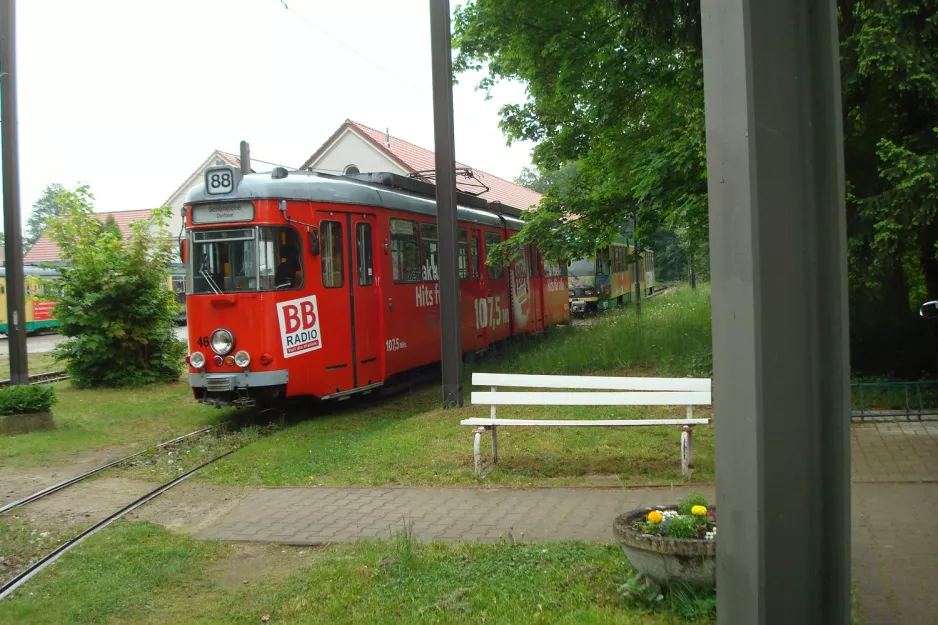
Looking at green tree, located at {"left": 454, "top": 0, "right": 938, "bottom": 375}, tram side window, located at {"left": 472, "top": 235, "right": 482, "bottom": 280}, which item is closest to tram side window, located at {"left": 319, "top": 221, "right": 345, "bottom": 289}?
green tree, located at {"left": 454, "top": 0, "right": 938, "bottom": 375}

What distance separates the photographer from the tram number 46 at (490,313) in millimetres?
16250

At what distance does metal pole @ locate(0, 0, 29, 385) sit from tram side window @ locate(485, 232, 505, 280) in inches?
316

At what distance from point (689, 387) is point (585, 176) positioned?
8952mm

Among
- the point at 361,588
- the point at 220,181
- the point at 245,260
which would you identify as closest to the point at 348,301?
the point at 245,260

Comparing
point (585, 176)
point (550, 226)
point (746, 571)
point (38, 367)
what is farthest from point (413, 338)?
point (38, 367)

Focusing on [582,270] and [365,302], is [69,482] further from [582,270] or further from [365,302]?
[582,270]

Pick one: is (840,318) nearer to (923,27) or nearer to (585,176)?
(923,27)

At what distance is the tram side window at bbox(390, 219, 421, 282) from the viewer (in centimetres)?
1254

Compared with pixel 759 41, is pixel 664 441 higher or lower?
lower

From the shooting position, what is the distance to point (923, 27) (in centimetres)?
827

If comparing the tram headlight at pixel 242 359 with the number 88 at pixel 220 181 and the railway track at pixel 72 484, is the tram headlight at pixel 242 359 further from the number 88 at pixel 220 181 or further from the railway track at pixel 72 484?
the number 88 at pixel 220 181

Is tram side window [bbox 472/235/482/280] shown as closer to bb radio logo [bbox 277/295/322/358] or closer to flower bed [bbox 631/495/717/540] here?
bb radio logo [bbox 277/295/322/358]

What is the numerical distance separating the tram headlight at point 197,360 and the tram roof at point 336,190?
193 centimetres

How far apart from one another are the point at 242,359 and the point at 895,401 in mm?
7602
